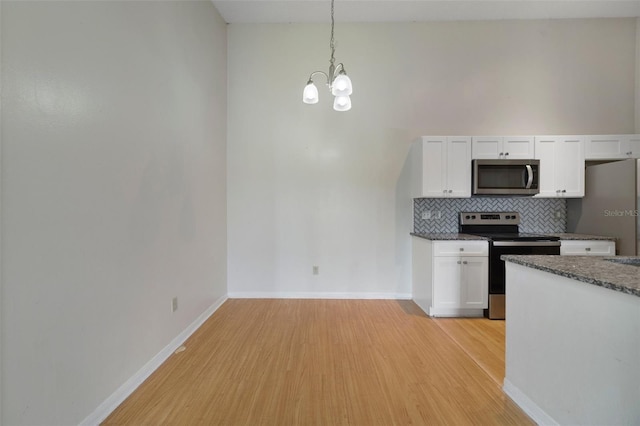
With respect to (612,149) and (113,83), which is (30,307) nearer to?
(113,83)

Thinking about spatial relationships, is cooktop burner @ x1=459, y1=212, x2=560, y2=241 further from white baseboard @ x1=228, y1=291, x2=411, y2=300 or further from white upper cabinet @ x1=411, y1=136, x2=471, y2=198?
white baseboard @ x1=228, y1=291, x2=411, y2=300

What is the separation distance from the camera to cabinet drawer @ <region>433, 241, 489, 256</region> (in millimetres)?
2859

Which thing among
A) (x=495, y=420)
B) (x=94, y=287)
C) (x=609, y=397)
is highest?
(x=94, y=287)

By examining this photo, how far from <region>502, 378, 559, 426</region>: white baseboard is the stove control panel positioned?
2.08 meters

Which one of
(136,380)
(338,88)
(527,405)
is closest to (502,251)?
(527,405)

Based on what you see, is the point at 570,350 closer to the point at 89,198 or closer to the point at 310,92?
the point at 310,92

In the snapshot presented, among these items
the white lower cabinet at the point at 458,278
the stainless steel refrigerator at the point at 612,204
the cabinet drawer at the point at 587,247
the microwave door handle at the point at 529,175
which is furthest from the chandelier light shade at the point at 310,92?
the stainless steel refrigerator at the point at 612,204

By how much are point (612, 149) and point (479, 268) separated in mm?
2221

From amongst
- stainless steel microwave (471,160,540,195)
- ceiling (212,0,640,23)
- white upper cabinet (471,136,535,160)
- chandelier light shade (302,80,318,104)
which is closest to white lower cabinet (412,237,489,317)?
stainless steel microwave (471,160,540,195)

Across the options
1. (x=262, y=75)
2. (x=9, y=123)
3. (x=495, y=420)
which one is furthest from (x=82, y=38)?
(x=495, y=420)

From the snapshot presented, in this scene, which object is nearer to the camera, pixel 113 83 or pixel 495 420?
pixel 495 420

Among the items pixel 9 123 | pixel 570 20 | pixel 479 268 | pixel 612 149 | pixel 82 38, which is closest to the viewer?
pixel 9 123

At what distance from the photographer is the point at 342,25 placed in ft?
11.3

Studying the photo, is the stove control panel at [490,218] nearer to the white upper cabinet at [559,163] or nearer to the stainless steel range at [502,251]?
the white upper cabinet at [559,163]
